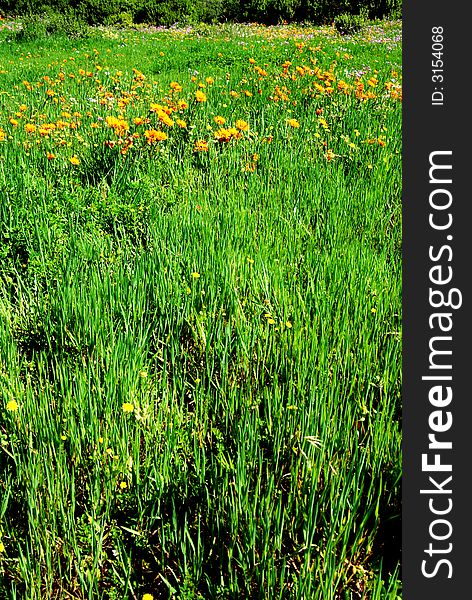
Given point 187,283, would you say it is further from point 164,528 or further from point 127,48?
point 127,48

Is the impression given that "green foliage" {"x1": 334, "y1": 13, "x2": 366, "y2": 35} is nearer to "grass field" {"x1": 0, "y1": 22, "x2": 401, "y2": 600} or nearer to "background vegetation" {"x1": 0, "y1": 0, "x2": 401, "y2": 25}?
"background vegetation" {"x1": 0, "y1": 0, "x2": 401, "y2": 25}

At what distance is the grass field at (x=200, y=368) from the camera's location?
1404 mm

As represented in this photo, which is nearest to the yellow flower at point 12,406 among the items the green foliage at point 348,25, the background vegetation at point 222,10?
the green foliage at point 348,25

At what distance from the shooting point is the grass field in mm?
1404

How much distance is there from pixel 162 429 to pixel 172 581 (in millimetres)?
543

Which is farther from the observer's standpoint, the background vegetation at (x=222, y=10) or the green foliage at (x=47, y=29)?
the background vegetation at (x=222, y=10)

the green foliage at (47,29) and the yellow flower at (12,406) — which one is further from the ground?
the green foliage at (47,29)

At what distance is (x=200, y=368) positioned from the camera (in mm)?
2186

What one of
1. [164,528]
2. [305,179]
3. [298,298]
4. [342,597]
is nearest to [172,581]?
[164,528]

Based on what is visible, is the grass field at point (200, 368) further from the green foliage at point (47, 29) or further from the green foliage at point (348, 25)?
the green foliage at point (348, 25)

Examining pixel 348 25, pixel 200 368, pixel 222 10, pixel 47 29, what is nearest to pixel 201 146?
pixel 200 368

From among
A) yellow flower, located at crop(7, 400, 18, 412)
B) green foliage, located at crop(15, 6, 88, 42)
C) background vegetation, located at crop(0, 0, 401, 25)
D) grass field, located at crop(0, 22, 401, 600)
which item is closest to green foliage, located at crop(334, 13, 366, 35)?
background vegetation, located at crop(0, 0, 401, 25)

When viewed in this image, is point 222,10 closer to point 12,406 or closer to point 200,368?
point 200,368

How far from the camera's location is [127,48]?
12695mm
